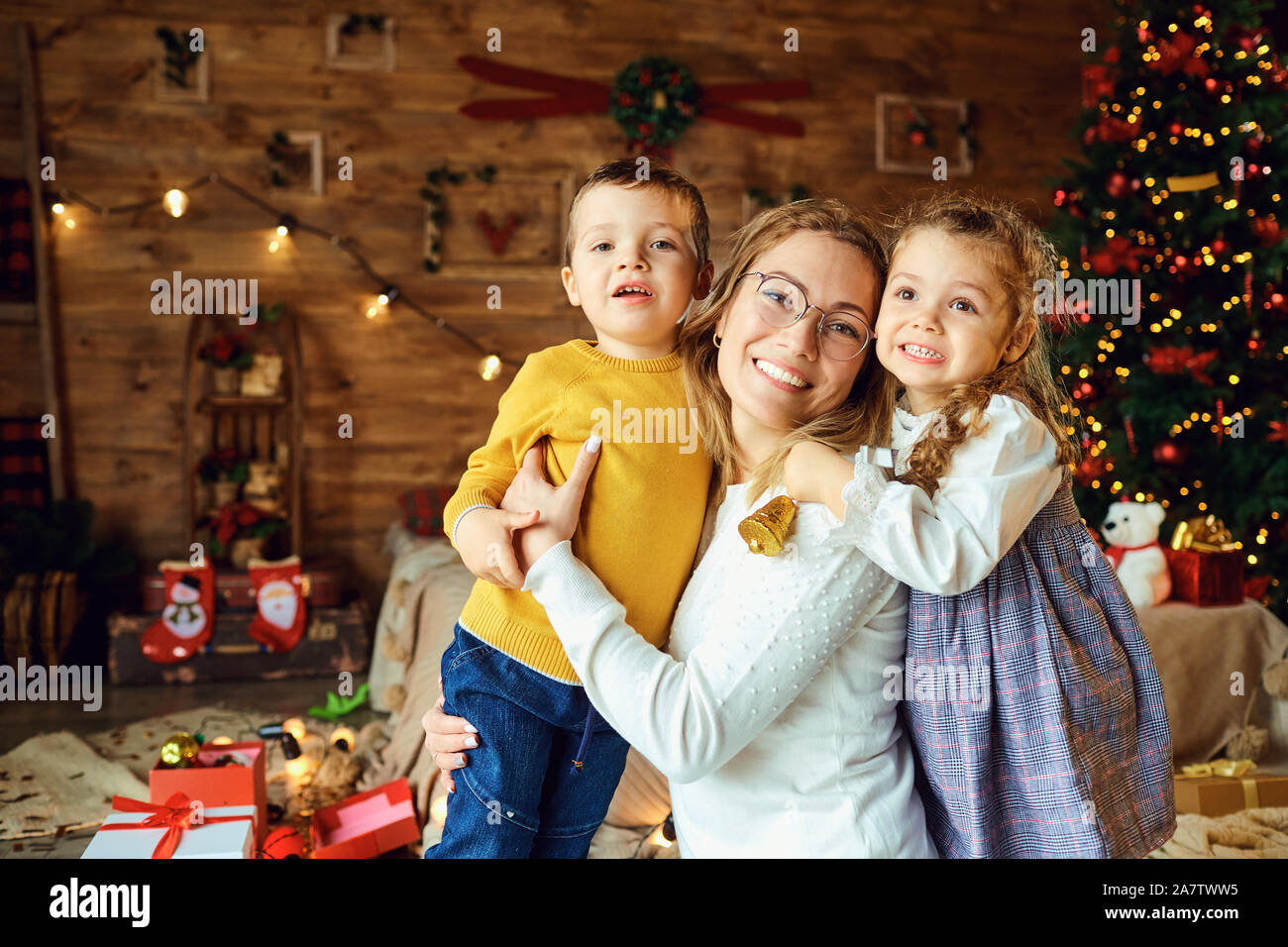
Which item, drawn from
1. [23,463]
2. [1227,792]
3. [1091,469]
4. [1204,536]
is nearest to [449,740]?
[1227,792]

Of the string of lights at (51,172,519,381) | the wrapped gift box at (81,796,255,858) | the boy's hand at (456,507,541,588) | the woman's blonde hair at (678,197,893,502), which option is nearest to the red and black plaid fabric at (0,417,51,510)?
the string of lights at (51,172,519,381)

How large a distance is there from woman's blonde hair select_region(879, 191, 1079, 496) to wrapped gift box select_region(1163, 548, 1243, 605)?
2452 mm

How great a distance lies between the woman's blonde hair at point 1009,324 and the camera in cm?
101

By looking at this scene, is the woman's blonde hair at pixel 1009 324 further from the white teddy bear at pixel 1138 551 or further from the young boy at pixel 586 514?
the white teddy bear at pixel 1138 551

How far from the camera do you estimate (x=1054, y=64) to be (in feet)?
17.5

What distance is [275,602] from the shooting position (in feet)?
13.6

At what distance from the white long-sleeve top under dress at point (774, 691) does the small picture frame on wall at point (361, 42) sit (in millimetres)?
4207

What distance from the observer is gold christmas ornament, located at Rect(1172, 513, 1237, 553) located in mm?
3166

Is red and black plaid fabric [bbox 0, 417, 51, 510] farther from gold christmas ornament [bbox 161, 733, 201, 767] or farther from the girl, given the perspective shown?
the girl

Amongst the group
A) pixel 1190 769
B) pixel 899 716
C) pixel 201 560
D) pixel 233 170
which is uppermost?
pixel 233 170

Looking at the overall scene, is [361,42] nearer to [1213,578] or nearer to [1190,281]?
[1190,281]
